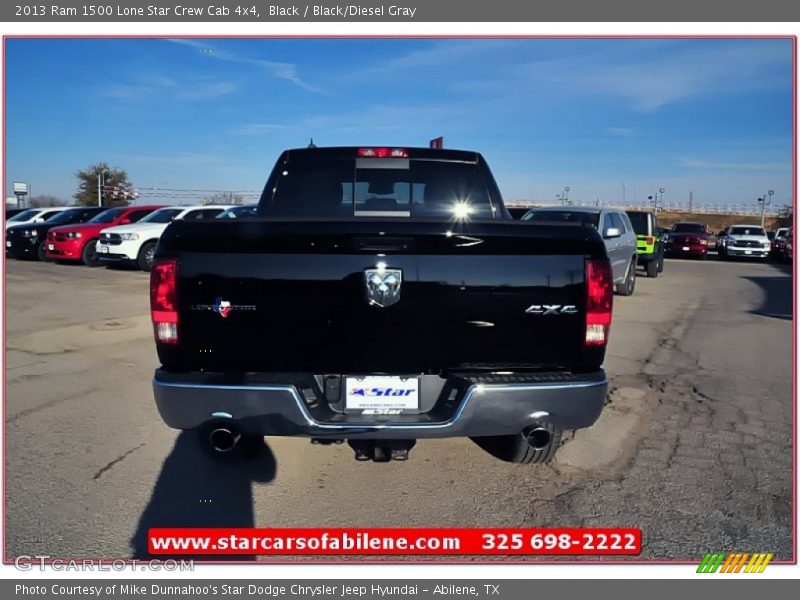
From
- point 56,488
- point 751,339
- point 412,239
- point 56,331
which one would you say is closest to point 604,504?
point 412,239

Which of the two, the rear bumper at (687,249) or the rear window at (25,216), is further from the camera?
the rear bumper at (687,249)

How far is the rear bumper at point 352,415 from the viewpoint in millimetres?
2916

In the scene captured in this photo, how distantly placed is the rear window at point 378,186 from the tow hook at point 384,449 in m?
1.81

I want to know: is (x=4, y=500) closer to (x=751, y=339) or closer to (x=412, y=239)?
(x=412, y=239)

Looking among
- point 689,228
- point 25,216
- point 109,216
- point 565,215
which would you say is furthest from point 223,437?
point 689,228

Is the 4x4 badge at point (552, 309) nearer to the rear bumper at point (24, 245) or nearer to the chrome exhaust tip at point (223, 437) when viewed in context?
the chrome exhaust tip at point (223, 437)

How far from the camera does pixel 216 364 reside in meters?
3.00

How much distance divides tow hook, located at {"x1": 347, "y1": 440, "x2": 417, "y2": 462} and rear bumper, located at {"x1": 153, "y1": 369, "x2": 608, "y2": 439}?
0.94 feet

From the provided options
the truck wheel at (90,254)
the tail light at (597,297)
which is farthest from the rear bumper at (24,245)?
the tail light at (597,297)

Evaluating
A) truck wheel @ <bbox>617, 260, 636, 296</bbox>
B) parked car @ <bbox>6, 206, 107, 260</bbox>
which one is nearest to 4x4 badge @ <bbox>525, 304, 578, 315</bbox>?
truck wheel @ <bbox>617, 260, 636, 296</bbox>

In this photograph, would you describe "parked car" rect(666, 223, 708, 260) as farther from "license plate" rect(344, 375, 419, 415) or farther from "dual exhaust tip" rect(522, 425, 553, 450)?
"license plate" rect(344, 375, 419, 415)

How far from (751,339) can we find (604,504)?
5994mm

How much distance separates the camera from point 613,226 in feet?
37.6

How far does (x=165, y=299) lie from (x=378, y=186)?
206cm
